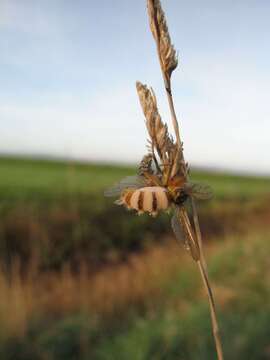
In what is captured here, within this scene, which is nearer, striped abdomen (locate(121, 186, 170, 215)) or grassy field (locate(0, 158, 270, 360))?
striped abdomen (locate(121, 186, 170, 215))

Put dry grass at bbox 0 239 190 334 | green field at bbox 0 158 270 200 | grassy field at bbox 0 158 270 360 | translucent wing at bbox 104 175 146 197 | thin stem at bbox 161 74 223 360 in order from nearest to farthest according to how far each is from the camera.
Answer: thin stem at bbox 161 74 223 360 → translucent wing at bbox 104 175 146 197 → grassy field at bbox 0 158 270 360 → dry grass at bbox 0 239 190 334 → green field at bbox 0 158 270 200

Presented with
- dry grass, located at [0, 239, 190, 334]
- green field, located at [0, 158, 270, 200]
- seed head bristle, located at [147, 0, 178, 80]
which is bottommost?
dry grass, located at [0, 239, 190, 334]

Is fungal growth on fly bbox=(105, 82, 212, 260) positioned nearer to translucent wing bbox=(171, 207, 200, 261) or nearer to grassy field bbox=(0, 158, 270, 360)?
translucent wing bbox=(171, 207, 200, 261)

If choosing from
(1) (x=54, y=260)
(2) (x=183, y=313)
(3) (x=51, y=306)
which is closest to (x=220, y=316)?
(2) (x=183, y=313)

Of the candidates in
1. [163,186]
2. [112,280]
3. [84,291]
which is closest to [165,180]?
[163,186]

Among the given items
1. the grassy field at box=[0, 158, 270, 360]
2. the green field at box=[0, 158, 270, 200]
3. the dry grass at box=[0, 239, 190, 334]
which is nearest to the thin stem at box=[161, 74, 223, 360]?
the grassy field at box=[0, 158, 270, 360]

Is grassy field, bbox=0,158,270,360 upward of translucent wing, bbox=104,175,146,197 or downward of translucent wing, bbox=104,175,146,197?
downward

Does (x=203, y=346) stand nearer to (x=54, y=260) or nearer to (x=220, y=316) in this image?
(x=220, y=316)

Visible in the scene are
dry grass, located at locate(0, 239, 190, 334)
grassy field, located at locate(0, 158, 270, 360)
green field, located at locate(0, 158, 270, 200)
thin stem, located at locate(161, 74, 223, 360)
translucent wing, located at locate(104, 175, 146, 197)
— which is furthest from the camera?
green field, located at locate(0, 158, 270, 200)
